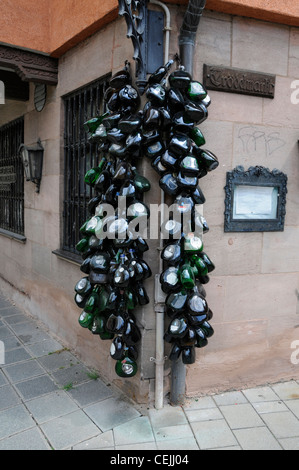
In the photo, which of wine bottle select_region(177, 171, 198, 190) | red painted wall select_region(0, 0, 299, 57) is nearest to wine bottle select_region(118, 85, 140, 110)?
wine bottle select_region(177, 171, 198, 190)

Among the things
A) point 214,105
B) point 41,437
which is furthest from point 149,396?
point 214,105

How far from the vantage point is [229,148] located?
3.10m

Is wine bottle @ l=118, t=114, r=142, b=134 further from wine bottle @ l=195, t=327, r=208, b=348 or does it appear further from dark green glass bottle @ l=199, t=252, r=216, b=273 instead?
wine bottle @ l=195, t=327, r=208, b=348

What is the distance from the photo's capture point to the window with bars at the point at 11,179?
18.5 ft

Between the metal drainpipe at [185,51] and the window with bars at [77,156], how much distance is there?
1.08 metres

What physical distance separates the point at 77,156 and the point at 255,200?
203 centimetres

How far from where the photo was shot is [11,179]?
5.99 meters

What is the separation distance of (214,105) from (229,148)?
38cm

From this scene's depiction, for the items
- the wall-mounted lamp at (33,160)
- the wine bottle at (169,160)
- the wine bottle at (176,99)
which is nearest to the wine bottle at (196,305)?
the wine bottle at (169,160)

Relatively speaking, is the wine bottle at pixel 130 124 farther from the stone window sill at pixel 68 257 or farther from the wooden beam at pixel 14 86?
the wooden beam at pixel 14 86

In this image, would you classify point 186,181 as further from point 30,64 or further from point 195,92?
point 30,64

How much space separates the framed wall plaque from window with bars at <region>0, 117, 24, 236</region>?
3.66m

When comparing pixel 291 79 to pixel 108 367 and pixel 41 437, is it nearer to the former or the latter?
pixel 108 367

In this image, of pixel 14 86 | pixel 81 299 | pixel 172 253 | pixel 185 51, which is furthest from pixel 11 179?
pixel 172 253
